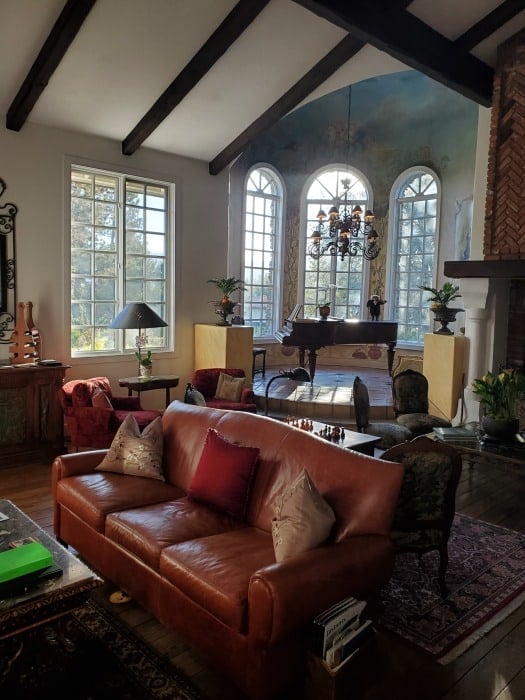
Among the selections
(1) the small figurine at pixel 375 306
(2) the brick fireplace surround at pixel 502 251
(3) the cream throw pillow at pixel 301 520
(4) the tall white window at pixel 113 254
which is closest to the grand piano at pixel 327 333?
(1) the small figurine at pixel 375 306

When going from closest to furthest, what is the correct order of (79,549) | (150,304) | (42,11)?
1. (79,549)
2. (42,11)
3. (150,304)

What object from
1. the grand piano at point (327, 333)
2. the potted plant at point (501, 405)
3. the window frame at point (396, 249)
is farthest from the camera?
the window frame at point (396, 249)

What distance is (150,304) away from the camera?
7316 mm

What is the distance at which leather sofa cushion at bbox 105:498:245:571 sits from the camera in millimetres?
2781

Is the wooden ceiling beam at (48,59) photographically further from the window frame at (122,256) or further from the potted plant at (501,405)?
the potted plant at (501,405)

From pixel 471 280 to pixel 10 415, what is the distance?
5105 mm

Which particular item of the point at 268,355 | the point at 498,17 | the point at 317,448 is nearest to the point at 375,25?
the point at 498,17

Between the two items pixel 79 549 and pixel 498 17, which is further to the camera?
pixel 498 17

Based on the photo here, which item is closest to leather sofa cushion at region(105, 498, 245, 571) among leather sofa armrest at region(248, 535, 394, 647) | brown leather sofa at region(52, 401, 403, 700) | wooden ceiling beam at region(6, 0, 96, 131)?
brown leather sofa at region(52, 401, 403, 700)

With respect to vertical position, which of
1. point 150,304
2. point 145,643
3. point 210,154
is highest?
point 210,154

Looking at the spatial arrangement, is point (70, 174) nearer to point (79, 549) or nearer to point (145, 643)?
point (79, 549)

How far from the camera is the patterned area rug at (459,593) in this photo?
2828mm

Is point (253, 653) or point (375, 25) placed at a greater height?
point (375, 25)

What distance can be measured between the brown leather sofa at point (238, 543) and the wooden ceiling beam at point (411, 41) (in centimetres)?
348
